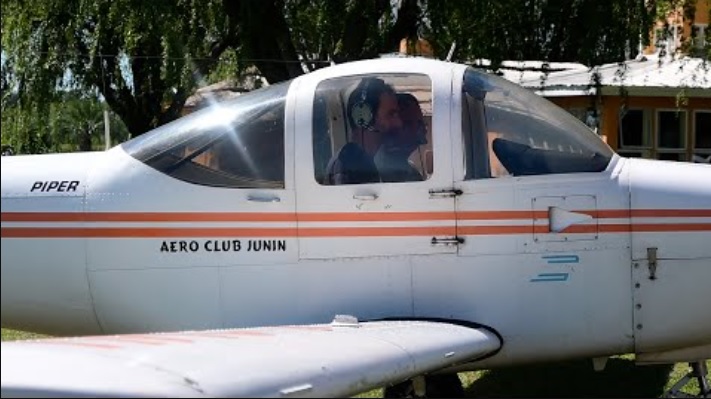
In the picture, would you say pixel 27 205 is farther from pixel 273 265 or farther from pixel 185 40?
pixel 185 40

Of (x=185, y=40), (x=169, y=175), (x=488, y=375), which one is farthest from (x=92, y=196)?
(x=185, y=40)

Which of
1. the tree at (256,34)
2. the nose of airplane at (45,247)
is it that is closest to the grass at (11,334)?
the nose of airplane at (45,247)

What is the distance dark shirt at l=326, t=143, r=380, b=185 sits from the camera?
421cm

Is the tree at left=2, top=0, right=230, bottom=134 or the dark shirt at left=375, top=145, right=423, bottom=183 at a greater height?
the tree at left=2, top=0, right=230, bottom=134

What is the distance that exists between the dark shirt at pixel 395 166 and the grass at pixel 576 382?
2243 millimetres

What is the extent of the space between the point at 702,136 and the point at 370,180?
53.6 feet

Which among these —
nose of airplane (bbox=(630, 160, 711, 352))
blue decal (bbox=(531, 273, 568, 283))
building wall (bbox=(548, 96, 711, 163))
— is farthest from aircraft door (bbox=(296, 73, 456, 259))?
building wall (bbox=(548, 96, 711, 163))

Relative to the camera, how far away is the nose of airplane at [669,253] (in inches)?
172

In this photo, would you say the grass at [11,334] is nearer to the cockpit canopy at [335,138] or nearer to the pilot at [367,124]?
the cockpit canopy at [335,138]

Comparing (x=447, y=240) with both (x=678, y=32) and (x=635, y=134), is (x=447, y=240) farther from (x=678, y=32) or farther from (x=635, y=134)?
(x=635, y=134)

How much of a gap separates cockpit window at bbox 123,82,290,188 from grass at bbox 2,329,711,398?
2.39 metres

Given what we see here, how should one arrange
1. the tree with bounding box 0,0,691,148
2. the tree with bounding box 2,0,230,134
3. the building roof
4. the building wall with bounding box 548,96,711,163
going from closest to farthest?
the tree with bounding box 2,0,230,134, the tree with bounding box 0,0,691,148, the building roof, the building wall with bounding box 548,96,711,163

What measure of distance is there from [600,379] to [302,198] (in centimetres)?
370

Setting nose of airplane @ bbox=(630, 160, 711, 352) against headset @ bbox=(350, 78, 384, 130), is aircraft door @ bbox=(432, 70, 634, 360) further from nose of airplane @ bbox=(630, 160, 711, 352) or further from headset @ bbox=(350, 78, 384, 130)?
headset @ bbox=(350, 78, 384, 130)
